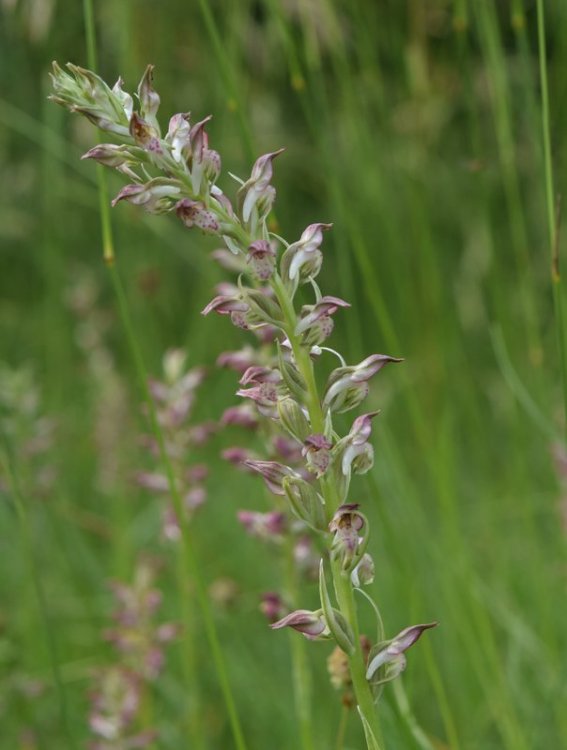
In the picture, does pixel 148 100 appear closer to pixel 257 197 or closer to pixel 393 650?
pixel 257 197

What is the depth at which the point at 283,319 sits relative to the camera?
2.96 feet

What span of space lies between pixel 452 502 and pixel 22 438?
99 centimetres

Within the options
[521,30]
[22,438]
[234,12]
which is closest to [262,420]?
[521,30]

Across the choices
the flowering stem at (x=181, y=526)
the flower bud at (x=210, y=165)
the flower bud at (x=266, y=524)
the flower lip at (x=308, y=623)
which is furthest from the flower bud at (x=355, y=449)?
the flower bud at (x=266, y=524)

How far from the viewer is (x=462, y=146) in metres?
6.13

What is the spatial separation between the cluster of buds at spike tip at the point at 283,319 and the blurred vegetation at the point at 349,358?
47cm

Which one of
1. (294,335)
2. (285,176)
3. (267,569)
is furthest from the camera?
(285,176)

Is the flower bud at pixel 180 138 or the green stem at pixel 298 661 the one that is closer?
the flower bud at pixel 180 138

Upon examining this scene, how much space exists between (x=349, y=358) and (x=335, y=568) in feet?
9.95

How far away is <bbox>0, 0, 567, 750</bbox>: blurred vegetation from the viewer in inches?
76.5

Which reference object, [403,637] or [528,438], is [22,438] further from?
[528,438]

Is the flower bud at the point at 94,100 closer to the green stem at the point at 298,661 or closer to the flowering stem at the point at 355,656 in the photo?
the flowering stem at the point at 355,656

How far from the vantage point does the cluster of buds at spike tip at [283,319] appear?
2.83 feet

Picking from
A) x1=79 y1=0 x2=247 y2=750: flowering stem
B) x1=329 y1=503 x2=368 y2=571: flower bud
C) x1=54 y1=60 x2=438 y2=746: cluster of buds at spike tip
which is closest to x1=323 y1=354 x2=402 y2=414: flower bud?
x1=54 y1=60 x2=438 y2=746: cluster of buds at spike tip
